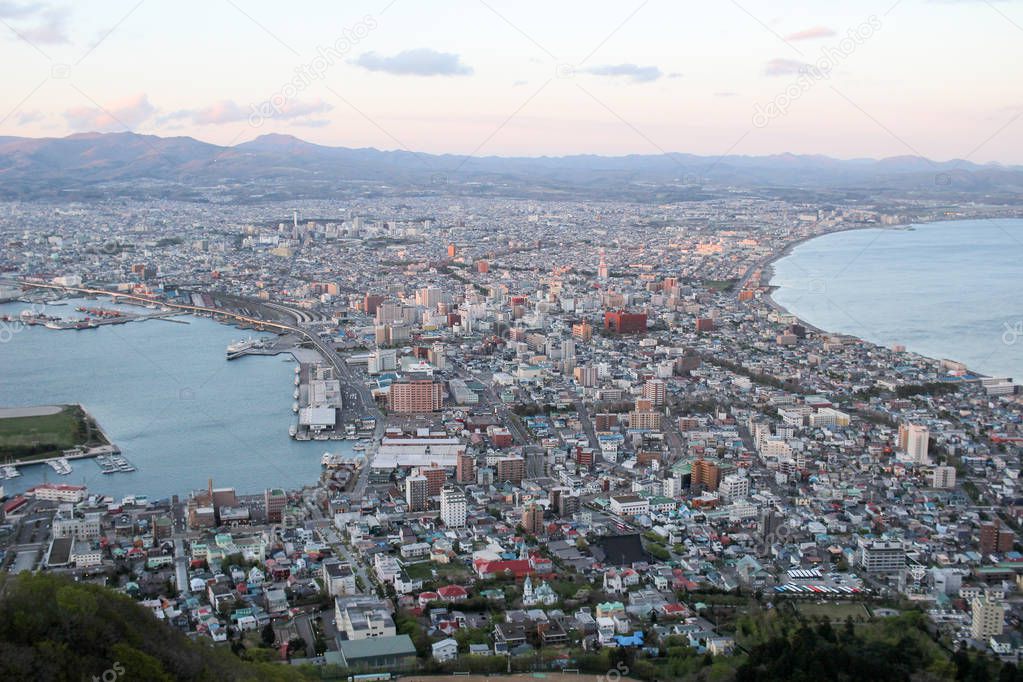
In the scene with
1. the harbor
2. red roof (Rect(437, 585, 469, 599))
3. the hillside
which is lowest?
the harbor

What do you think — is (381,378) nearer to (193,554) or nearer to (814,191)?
(193,554)

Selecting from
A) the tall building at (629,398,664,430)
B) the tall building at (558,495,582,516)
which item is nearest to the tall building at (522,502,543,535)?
the tall building at (558,495,582,516)

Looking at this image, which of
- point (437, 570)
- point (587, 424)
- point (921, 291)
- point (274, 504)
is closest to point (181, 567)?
point (274, 504)

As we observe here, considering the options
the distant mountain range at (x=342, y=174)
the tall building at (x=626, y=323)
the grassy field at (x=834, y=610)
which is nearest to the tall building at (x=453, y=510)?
the grassy field at (x=834, y=610)

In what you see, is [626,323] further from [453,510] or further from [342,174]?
[342,174]

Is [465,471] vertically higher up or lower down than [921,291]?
lower down

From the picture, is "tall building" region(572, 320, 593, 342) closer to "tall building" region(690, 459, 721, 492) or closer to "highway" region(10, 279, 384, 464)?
"highway" region(10, 279, 384, 464)

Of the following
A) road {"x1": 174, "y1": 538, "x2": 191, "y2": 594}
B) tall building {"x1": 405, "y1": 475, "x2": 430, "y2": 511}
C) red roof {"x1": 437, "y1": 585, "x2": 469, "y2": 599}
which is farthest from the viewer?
tall building {"x1": 405, "y1": 475, "x2": 430, "y2": 511}
